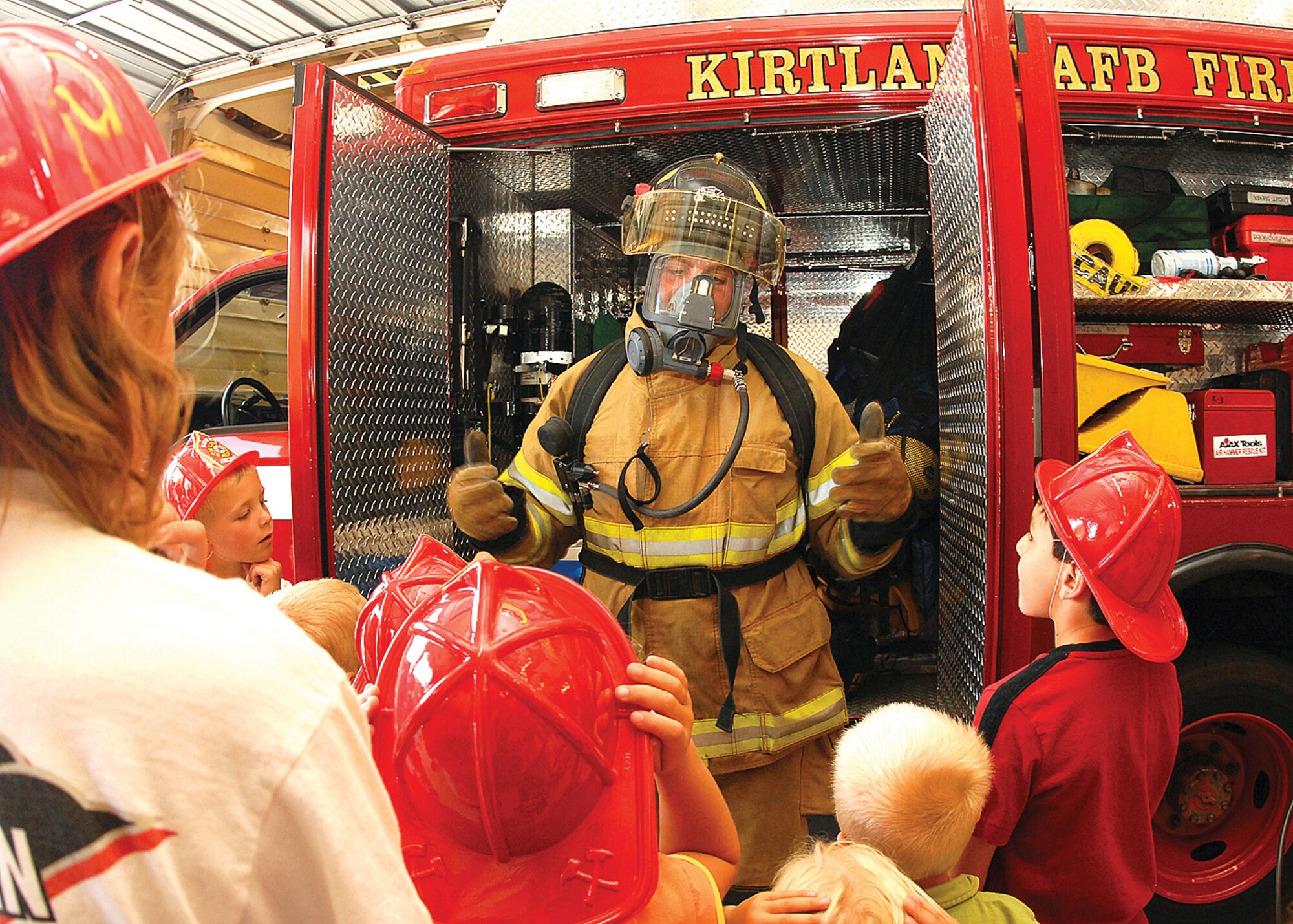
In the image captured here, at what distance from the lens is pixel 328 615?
1589 millimetres

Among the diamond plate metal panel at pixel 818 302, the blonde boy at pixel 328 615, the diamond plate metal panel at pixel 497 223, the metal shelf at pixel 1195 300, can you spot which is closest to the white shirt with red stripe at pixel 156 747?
the blonde boy at pixel 328 615

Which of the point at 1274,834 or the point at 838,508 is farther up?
the point at 838,508

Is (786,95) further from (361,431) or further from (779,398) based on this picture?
(361,431)

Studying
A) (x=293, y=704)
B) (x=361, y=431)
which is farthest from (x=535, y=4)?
(x=293, y=704)

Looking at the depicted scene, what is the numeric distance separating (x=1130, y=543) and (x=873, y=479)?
0.65 meters

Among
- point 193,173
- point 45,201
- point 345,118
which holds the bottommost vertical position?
point 45,201

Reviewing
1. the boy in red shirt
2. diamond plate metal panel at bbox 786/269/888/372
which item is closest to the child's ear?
the boy in red shirt

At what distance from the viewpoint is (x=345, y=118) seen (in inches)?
98.6

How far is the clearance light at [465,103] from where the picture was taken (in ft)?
9.54

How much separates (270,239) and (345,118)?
4360mm

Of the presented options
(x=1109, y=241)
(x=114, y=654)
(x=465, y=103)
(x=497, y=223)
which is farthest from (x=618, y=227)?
(x=114, y=654)

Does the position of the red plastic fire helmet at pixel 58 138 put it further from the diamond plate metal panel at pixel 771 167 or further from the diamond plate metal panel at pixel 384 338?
the diamond plate metal panel at pixel 771 167

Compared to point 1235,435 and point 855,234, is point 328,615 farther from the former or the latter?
point 855,234

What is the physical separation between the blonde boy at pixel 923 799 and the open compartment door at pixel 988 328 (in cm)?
90
